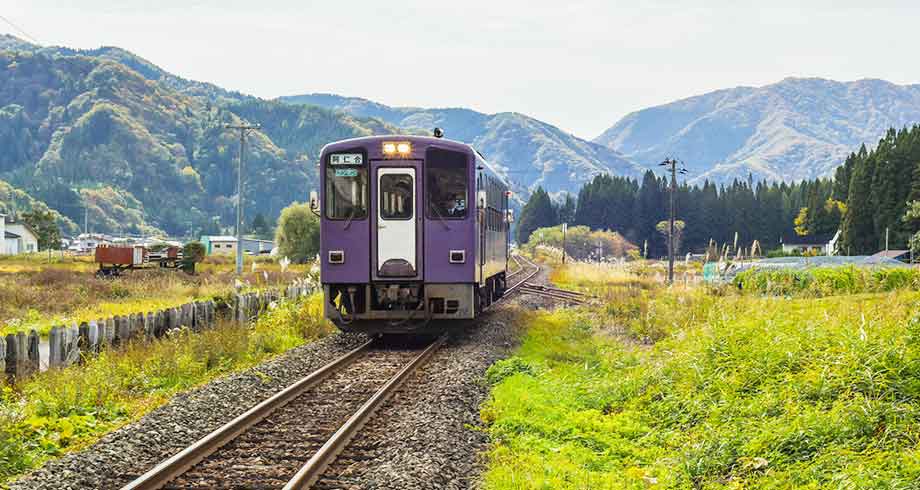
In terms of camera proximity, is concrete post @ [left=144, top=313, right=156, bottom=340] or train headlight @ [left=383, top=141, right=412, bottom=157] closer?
concrete post @ [left=144, top=313, right=156, bottom=340]

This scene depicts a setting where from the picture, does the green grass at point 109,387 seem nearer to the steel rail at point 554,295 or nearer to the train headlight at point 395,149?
the train headlight at point 395,149

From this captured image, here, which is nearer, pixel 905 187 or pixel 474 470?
pixel 474 470

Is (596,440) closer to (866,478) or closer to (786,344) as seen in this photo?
(786,344)

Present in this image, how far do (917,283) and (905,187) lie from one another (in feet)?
172

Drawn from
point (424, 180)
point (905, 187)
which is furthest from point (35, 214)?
point (424, 180)

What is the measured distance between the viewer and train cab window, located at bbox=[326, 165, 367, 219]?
50.3 feet

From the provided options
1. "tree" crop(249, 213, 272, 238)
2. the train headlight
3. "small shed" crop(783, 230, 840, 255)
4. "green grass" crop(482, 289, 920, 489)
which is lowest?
"small shed" crop(783, 230, 840, 255)

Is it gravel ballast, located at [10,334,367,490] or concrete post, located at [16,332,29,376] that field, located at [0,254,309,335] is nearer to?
concrete post, located at [16,332,29,376]

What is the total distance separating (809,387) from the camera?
24.0 feet

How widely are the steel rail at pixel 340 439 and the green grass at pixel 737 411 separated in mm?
1221

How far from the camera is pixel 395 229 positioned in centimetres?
1530

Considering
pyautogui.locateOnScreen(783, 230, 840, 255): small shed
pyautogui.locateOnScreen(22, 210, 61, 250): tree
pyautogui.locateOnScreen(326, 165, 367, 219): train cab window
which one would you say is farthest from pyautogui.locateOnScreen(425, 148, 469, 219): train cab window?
pyautogui.locateOnScreen(22, 210, 61, 250): tree

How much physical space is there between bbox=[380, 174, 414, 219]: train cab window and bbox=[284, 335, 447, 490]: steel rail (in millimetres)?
3902

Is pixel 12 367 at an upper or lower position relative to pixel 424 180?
lower
